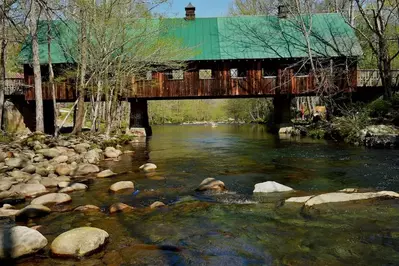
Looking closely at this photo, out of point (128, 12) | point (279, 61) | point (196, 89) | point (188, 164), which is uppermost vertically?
point (128, 12)

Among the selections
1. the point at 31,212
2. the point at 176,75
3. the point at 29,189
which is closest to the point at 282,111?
the point at 176,75

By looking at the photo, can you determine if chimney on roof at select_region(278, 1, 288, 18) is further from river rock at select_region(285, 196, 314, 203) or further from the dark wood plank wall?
river rock at select_region(285, 196, 314, 203)

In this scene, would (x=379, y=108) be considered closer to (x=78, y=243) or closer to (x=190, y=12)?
(x=190, y=12)

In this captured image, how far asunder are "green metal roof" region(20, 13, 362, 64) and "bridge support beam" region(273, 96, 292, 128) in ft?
12.6

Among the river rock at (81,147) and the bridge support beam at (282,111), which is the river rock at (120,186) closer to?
the river rock at (81,147)

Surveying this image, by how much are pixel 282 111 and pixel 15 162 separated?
20.2 meters

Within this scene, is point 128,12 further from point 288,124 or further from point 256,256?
point 256,256

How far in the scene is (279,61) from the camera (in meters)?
24.1

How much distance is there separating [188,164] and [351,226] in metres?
7.74

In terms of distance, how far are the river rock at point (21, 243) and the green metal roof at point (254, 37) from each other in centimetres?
1846

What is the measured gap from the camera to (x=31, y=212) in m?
6.31

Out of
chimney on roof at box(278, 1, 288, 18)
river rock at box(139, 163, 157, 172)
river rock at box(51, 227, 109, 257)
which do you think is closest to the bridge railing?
chimney on roof at box(278, 1, 288, 18)

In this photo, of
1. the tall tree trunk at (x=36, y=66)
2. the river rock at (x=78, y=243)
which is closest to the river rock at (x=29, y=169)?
the river rock at (x=78, y=243)

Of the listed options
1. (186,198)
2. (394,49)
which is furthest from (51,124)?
(394,49)
